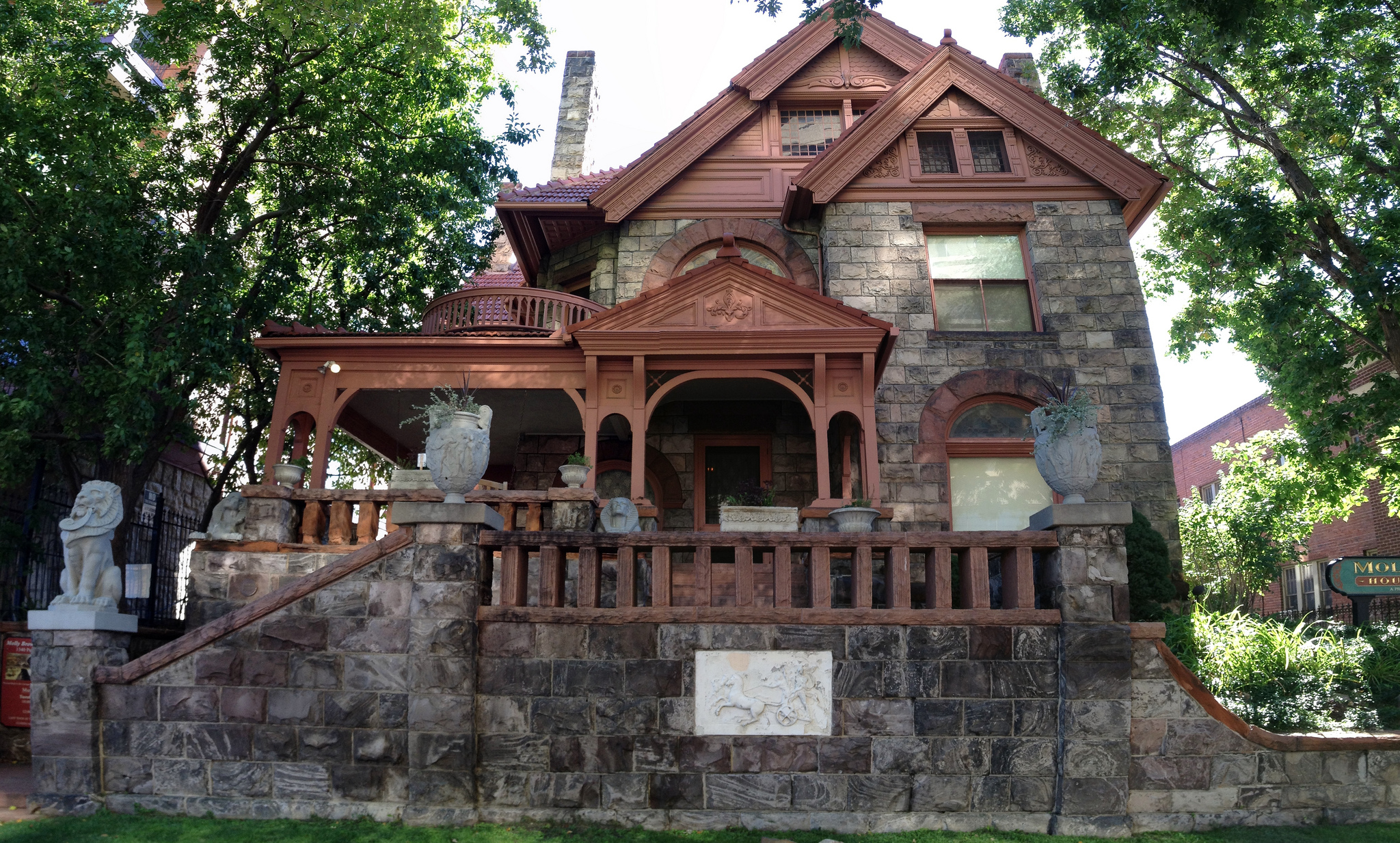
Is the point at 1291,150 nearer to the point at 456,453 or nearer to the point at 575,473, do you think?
the point at 575,473

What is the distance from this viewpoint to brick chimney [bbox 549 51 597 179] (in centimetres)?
2270

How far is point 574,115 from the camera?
2330 cm

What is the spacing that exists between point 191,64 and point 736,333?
12.0 m

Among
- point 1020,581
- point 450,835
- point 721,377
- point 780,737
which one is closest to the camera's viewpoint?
point 450,835

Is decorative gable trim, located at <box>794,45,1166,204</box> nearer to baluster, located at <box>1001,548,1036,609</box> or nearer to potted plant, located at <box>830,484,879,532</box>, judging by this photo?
potted plant, located at <box>830,484,879,532</box>

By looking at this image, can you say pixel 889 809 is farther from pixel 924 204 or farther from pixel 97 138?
pixel 97 138

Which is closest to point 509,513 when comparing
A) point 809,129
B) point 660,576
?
point 660,576

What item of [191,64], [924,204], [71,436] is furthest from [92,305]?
[924,204]

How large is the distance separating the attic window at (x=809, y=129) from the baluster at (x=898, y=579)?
9824mm

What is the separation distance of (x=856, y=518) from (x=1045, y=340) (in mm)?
5278

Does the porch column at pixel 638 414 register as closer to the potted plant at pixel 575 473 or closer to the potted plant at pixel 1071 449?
the potted plant at pixel 575 473

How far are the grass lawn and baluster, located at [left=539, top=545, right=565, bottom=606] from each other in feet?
6.24

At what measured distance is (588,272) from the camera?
16.3 m

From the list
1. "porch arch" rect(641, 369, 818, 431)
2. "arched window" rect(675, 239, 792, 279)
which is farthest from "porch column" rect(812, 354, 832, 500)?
"arched window" rect(675, 239, 792, 279)
